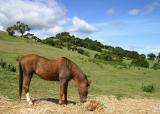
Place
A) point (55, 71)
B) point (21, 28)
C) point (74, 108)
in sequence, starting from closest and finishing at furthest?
1. point (74, 108)
2. point (55, 71)
3. point (21, 28)

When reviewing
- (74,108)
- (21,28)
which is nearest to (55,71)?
(74,108)

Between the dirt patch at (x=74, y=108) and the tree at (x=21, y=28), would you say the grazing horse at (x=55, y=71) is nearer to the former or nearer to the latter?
the dirt patch at (x=74, y=108)

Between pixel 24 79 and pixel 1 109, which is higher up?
pixel 24 79

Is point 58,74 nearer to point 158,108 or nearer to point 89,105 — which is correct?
point 89,105

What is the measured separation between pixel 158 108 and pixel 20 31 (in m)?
75.5

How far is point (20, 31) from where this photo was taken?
8831 cm

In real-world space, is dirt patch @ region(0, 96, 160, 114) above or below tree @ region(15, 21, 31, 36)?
below

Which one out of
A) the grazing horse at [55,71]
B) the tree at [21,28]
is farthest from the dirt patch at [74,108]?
the tree at [21,28]

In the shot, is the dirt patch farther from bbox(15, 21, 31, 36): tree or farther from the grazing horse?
bbox(15, 21, 31, 36): tree

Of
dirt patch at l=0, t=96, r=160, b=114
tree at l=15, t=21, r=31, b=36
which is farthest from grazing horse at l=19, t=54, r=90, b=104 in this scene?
tree at l=15, t=21, r=31, b=36

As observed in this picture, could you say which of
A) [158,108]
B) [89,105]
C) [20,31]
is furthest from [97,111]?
[20,31]

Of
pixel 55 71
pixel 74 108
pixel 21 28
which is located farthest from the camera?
pixel 21 28

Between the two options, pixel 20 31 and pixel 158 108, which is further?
pixel 20 31

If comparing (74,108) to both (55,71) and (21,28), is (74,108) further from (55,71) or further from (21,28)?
(21,28)
